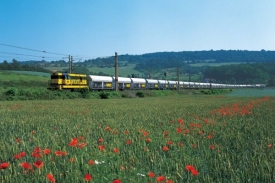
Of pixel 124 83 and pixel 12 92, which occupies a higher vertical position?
pixel 124 83

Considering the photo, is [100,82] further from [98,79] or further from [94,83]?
[94,83]

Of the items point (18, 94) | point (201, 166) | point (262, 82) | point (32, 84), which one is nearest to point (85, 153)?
point (201, 166)

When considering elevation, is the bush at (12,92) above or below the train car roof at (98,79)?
below

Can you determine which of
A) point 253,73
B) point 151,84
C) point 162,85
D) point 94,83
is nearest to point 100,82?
point 94,83

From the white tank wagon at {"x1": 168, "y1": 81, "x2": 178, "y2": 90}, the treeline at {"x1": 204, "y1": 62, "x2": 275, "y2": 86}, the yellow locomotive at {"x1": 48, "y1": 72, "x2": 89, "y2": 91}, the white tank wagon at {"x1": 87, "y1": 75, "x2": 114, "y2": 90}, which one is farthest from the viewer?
the treeline at {"x1": 204, "y1": 62, "x2": 275, "y2": 86}

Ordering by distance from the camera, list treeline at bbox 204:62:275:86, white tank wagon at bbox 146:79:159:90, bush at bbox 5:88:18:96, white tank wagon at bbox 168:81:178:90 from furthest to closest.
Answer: treeline at bbox 204:62:275:86 → white tank wagon at bbox 168:81:178:90 → white tank wagon at bbox 146:79:159:90 → bush at bbox 5:88:18:96

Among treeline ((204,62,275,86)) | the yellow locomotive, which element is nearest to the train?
the yellow locomotive

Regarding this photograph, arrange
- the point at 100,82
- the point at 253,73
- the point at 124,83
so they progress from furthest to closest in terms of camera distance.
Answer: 1. the point at 253,73
2. the point at 124,83
3. the point at 100,82

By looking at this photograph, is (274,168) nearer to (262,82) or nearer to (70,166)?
(70,166)

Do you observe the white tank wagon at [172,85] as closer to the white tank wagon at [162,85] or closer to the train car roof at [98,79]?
the white tank wagon at [162,85]

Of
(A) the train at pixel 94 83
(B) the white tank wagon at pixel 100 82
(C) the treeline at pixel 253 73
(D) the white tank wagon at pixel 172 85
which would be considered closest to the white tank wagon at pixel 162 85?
(A) the train at pixel 94 83

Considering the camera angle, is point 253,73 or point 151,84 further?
point 253,73

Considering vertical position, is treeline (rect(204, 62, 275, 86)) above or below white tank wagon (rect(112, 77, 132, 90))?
above

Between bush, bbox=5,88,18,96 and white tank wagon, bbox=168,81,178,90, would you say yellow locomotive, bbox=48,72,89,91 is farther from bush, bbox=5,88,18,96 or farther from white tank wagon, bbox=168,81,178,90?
white tank wagon, bbox=168,81,178,90
